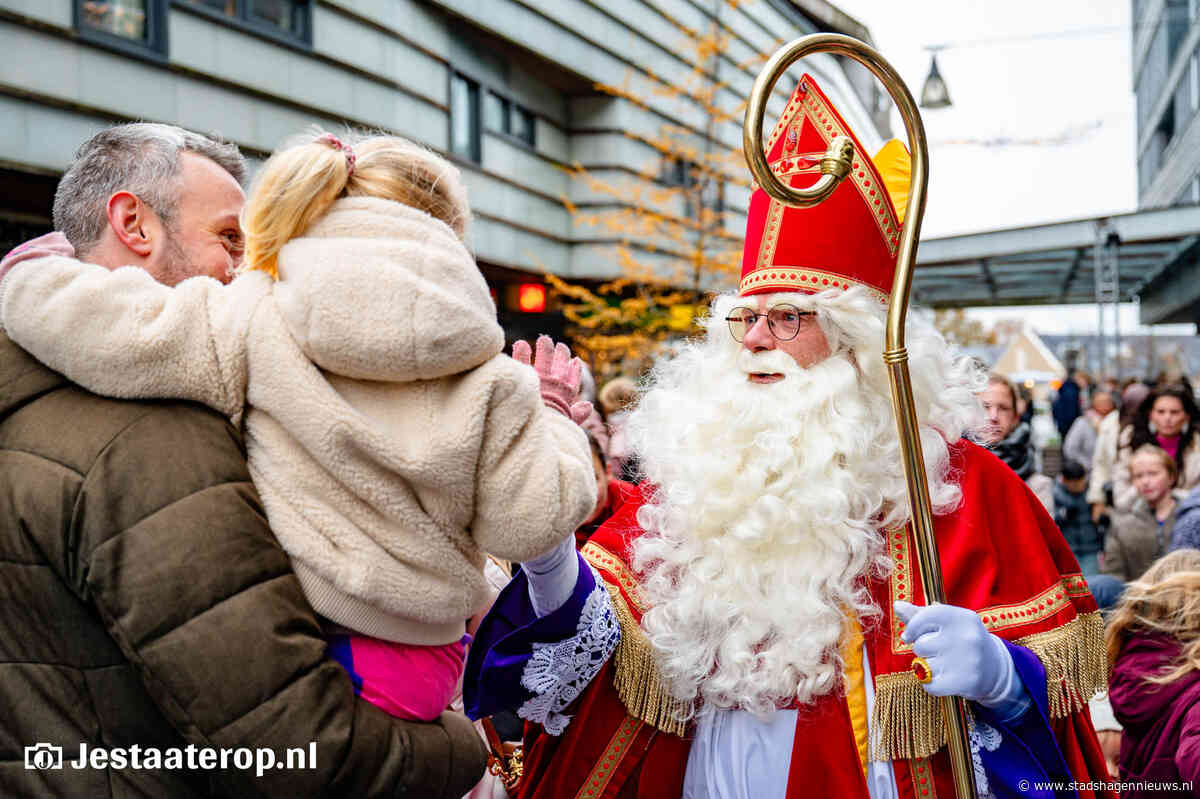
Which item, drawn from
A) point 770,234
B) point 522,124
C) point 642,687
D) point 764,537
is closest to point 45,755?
point 642,687

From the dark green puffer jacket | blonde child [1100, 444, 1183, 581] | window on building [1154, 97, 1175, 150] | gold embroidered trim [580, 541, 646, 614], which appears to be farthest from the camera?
window on building [1154, 97, 1175, 150]

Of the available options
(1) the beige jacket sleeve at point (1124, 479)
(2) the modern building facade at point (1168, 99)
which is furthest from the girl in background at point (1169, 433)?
(2) the modern building facade at point (1168, 99)

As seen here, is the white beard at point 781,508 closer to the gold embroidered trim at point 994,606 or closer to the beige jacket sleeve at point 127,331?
the gold embroidered trim at point 994,606

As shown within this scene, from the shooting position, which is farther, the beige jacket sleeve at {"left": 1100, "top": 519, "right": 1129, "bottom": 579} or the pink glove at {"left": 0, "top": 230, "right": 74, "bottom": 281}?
the beige jacket sleeve at {"left": 1100, "top": 519, "right": 1129, "bottom": 579}

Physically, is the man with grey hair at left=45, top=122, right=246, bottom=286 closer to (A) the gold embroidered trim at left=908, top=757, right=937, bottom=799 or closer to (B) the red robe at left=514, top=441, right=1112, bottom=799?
(B) the red robe at left=514, top=441, right=1112, bottom=799

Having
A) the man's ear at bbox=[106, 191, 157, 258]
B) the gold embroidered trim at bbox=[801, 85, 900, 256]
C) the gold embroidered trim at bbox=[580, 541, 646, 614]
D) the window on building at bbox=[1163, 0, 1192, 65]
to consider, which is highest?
the window on building at bbox=[1163, 0, 1192, 65]

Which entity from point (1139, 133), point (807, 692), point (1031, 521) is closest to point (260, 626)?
point (807, 692)

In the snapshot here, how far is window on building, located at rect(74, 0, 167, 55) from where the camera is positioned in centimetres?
773

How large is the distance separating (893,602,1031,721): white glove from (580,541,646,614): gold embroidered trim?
2.21 ft

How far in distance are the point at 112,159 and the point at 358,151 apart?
613 millimetres

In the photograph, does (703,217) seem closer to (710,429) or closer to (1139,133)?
(710,429)

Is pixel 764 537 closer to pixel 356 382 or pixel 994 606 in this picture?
pixel 994 606

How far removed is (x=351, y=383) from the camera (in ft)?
4.84

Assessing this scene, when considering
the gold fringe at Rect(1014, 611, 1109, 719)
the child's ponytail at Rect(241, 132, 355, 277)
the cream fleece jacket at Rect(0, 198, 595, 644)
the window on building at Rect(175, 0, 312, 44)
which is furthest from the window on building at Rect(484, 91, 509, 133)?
the cream fleece jacket at Rect(0, 198, 595, 644)
